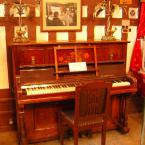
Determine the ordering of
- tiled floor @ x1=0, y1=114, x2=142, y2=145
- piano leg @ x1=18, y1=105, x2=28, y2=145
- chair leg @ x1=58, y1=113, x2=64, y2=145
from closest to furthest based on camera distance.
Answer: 1. piano leg @ x1=18, y1=105, x2=28, y2=145
2. chair leg @ x1=58, y1=113, x2=64, y2=145
3. tiled floor @ x1=0, y1=114, x2=142, y2=145

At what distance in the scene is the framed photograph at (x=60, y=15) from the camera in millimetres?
3210

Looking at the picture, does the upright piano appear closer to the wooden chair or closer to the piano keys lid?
the piano keys lid

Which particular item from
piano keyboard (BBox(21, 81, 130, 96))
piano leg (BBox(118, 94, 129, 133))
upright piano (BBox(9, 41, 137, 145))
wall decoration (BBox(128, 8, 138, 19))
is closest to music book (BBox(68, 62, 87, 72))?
upright piano (BBox(9, 41, 137, 145))

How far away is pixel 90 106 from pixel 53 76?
2.17ft

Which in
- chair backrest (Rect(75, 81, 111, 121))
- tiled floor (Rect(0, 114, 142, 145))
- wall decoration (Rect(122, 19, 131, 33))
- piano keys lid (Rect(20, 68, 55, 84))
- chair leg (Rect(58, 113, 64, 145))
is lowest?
tiled floor (Rect(0, 114, 142, 145))

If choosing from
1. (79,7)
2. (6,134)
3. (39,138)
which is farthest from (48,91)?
(79,7)

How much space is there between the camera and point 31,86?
9.15 ft

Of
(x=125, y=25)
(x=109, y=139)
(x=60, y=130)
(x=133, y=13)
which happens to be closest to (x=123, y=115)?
(x=109, y=139)

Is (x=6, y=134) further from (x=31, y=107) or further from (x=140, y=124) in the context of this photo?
(x=140, y=124)

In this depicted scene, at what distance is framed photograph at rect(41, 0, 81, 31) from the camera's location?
3.21 meters

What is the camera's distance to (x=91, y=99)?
2.50m

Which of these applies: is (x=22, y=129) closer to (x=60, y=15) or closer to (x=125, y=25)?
(x=60, y=15)

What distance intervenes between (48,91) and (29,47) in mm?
571

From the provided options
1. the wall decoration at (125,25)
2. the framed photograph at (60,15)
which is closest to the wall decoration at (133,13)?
the wall decoration at (125,25)
